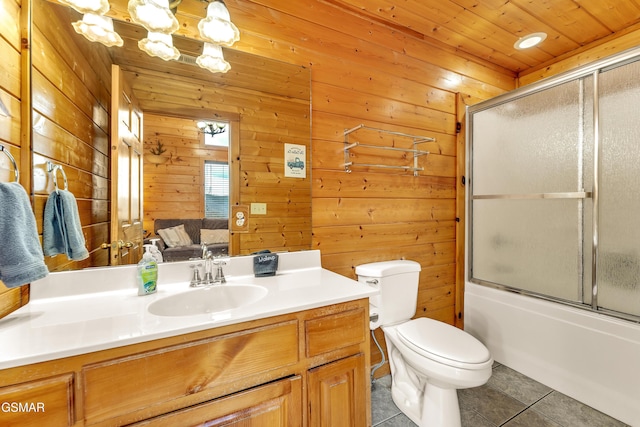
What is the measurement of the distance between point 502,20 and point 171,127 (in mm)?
2189

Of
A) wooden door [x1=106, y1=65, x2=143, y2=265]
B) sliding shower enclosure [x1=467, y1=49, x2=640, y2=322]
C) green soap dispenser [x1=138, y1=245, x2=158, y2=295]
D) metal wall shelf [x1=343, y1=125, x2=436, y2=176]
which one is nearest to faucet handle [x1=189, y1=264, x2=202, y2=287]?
green soap dispenser [x1=138, y1=245, x2=158, y2=295]

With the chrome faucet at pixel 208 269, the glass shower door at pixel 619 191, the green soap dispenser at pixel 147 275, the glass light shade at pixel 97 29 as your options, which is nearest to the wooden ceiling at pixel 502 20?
the glass shower door at pixel 619 191

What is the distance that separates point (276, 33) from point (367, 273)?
56.1 inches

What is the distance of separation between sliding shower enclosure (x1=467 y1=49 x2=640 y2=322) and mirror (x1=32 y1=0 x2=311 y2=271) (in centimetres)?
143

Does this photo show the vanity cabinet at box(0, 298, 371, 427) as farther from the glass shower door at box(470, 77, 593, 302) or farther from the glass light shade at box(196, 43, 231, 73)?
the glass shower door at box(470, 77, 593, 302)

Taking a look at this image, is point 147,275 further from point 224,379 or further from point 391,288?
point 391,288

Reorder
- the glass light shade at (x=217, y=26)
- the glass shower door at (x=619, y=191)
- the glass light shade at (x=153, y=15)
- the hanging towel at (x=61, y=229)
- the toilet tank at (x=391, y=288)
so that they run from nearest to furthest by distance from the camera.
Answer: the hanging towel at (x=61, y=229) → the glass light shade at (x=153, y=15) → the glass light shade at (x=217, y=26) → the glass shower door at (x=619, y=191) → the toilet tank at (x=391, y=288)

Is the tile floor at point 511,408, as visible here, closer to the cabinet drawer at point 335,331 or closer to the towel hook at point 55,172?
the cabinet drawer at point 335,331

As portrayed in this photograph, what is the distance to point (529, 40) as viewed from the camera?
197cm

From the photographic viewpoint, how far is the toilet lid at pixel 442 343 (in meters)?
1.25

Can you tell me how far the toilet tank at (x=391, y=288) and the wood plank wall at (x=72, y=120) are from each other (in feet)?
4.22

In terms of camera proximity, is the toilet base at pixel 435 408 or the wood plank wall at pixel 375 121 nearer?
the toilet base at pixel 435 408

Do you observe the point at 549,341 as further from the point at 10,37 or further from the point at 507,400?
the point at 10,37

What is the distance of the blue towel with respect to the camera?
763 mm
